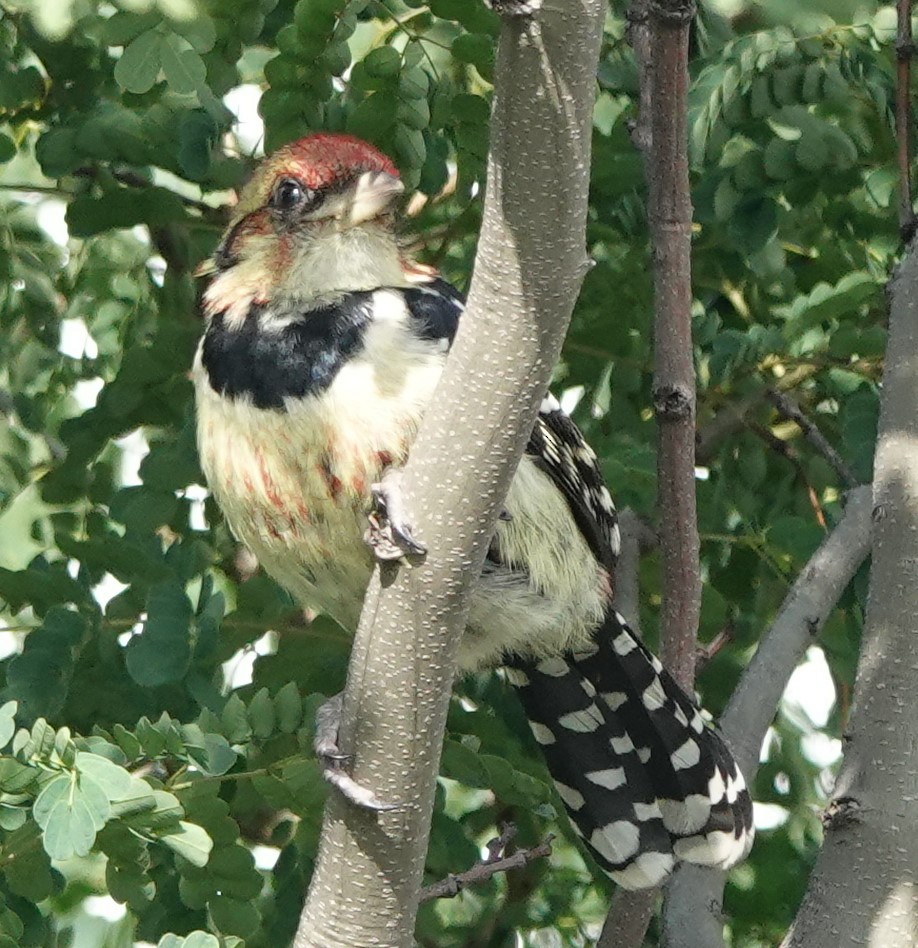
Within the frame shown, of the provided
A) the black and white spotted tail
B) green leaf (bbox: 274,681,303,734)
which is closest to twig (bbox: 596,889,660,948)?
the black and white spotted tail

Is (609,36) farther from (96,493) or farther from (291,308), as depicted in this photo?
(96,493)

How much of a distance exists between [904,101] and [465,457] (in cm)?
127

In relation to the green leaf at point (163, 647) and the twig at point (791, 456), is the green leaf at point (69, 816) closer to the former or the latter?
the green leaf at point (163, 647)

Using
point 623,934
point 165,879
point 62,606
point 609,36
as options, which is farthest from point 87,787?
point 609,36

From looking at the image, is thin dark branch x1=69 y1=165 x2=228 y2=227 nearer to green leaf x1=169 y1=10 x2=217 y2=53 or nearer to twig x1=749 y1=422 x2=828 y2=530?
green leaf x1=169 y1=10 x2=217 y2=53

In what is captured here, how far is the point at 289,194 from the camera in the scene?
2867 millimetres

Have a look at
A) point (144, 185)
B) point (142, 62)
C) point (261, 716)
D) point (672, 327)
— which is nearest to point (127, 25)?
point (142, 62)

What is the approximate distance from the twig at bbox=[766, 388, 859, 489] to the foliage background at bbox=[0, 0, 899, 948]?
0.12 ft

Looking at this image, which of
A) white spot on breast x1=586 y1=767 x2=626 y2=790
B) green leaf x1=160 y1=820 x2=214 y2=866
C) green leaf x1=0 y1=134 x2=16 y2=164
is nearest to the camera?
green leaf x1=160 y1=820 x2=214 y2=866

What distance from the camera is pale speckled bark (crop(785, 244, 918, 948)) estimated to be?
2596mm

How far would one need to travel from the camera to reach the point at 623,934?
9.75 feet

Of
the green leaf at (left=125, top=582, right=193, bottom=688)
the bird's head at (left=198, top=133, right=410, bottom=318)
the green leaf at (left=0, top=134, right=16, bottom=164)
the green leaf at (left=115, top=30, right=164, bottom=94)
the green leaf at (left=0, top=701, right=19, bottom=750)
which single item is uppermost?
the green leaf at (left=115, top=30, right=164, bottom=94)

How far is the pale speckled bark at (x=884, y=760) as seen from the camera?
260 cm

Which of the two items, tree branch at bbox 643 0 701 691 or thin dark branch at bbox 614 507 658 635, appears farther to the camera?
thin dark branch at bbox 614 507 658 635
